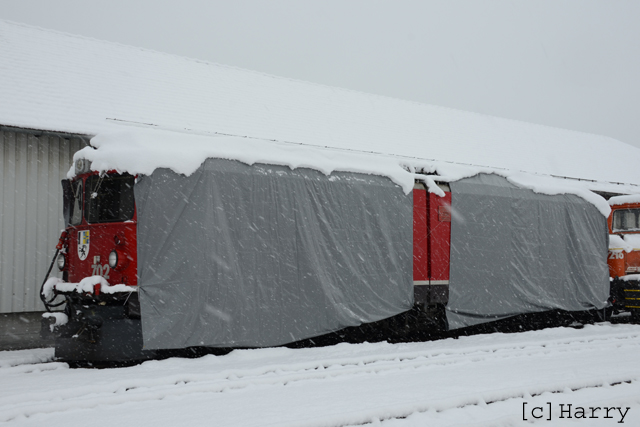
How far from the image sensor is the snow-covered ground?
194 inches

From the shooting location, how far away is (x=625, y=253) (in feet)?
41.3

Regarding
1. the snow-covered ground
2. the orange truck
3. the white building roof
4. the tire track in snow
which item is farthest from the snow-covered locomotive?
the orange truck

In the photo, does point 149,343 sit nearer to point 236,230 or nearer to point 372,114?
point 236,230

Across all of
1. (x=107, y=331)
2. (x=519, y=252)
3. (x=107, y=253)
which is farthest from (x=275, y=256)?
(x=519, y=252)

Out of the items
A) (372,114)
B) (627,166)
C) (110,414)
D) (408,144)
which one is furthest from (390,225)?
(627,166)

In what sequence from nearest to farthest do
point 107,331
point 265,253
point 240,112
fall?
1. point 107,331
2. point 265,253
3. point 240,112

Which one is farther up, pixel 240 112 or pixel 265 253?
pixel 240 112

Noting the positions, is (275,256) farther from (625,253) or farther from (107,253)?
(625,253)

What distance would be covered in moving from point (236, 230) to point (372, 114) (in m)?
11.6

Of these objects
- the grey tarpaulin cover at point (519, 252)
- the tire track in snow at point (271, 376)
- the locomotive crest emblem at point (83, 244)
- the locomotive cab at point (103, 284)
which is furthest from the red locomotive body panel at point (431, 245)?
the locomotive crest emblem at point (83, 244)

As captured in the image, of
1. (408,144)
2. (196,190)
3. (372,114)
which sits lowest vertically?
(196,190)

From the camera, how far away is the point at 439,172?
33.3 ft

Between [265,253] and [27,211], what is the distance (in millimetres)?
4743

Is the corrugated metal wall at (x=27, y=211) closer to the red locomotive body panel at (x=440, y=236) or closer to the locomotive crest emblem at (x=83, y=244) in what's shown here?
the locomotive crest emblem at (x=83, y=244)
